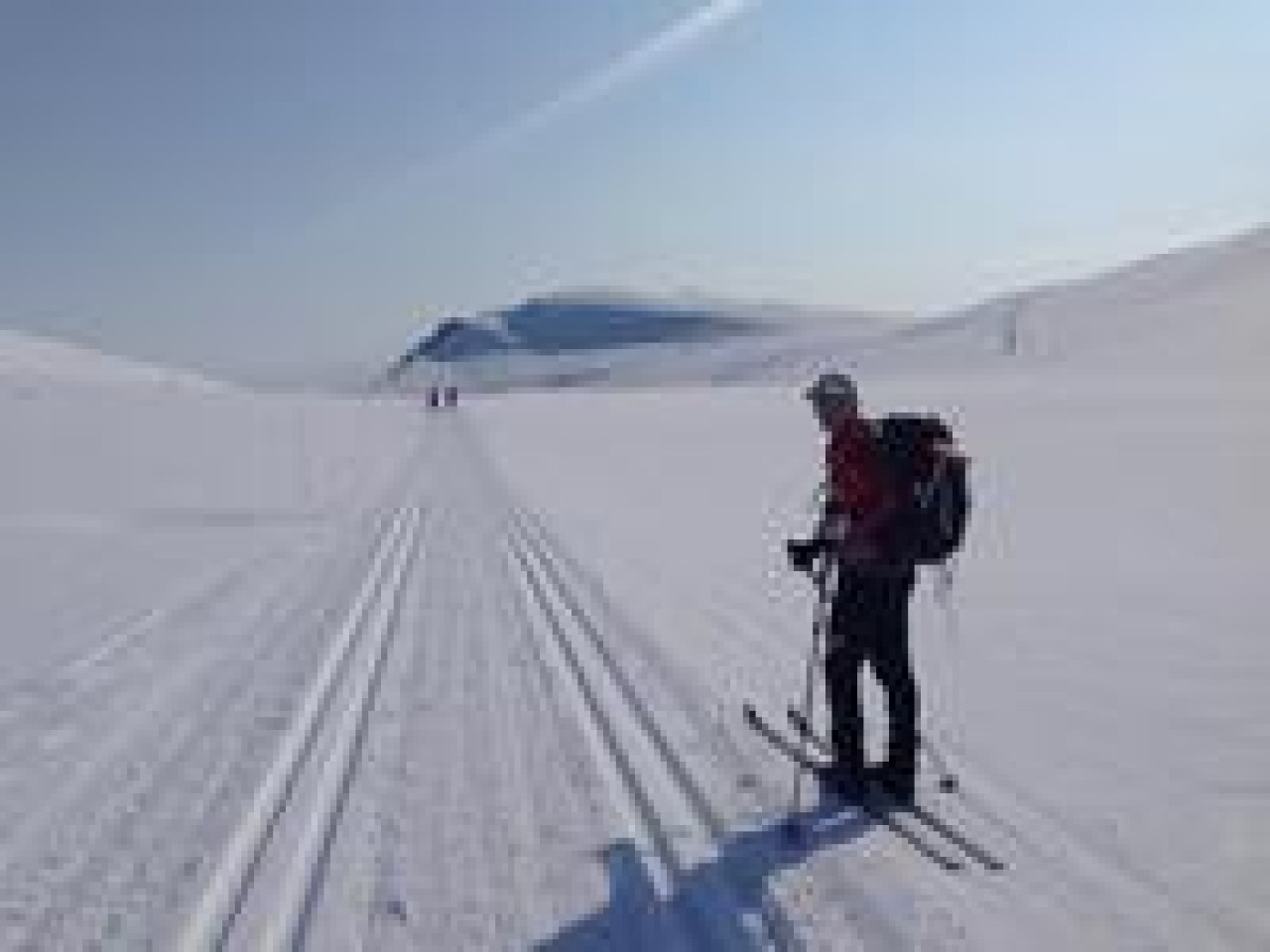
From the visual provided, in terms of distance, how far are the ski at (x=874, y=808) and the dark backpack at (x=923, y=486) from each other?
1.12 meters

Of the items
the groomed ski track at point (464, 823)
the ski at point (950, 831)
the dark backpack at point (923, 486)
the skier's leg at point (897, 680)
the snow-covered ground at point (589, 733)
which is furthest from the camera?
the skier's leg at point (897, 680)

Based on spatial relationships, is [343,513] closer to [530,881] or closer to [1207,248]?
[530,881]

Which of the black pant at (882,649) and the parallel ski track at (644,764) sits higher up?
the black pant at (882,649)

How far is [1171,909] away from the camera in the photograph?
19.5 ft

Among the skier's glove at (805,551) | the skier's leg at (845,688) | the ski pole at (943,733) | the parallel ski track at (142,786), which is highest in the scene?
the skier's glove at (805,551)

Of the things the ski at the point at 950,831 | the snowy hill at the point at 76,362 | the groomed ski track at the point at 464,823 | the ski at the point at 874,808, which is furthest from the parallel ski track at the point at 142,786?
the snowy hill at the point at 76,362

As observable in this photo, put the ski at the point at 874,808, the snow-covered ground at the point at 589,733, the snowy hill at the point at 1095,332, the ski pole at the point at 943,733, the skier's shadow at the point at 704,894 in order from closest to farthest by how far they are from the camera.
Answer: the skier's shadow at the point at 704,894 < the snow-covered ground at the point at 589,733 < the ski at the point at 874,808 < the ski pole at the point at 943,733 < the snowy hill at the point at 1095,332

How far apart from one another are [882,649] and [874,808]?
2.31 feet

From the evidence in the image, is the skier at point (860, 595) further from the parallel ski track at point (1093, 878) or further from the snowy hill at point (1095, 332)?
the snowy hill at point (1095, 332)

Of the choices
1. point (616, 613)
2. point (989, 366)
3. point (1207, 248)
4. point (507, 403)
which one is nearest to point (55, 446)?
point (616, 613)

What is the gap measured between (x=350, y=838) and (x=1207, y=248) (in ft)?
476

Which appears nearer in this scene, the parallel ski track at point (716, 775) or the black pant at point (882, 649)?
the parallel ski track at point (716, 775)

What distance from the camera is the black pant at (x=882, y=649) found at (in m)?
7.50

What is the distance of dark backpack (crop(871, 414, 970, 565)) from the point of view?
716cm
